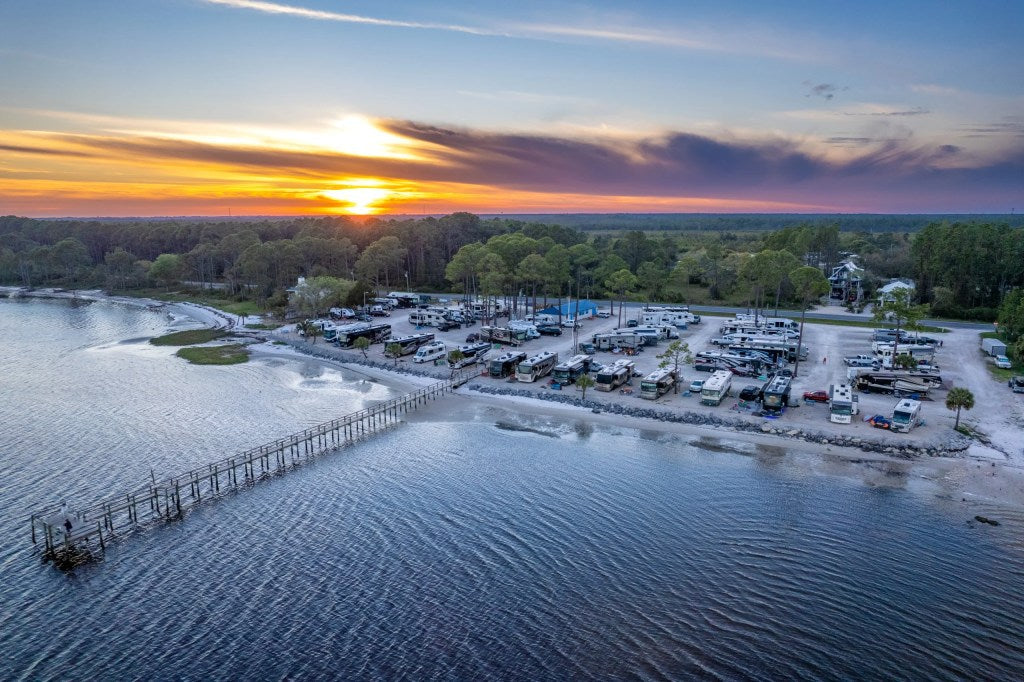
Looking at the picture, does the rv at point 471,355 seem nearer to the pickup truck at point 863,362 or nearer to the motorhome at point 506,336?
the motorhome at point 506,336

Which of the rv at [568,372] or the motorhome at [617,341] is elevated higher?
the motorhome at [617,341]

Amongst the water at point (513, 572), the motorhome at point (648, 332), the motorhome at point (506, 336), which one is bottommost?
the water at point (513, 572)

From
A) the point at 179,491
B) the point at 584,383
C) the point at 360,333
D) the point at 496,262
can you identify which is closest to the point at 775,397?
the point at 584,383

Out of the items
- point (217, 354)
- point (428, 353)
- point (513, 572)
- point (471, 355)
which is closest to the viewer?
point (513, 572)

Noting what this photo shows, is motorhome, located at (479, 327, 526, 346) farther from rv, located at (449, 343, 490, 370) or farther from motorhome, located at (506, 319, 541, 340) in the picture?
rv, located at (449, 343, 490, 370)

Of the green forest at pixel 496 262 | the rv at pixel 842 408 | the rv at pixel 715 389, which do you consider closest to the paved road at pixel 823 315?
the green forest at pixel 496 262

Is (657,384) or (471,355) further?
(471,355)

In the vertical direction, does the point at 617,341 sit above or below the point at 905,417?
above

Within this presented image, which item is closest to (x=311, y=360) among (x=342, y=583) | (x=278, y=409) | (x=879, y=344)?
(x=278, y=409)

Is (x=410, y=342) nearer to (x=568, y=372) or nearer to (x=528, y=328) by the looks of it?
(x=528, y=328)
